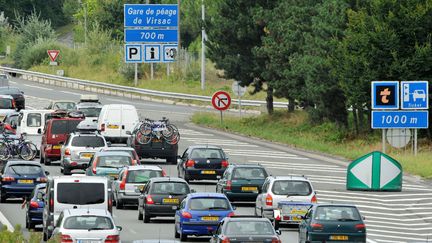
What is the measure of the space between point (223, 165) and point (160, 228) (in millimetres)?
11893

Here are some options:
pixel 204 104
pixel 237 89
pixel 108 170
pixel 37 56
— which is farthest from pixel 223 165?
pixel 37 56

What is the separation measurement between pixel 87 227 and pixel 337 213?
21.9 ft

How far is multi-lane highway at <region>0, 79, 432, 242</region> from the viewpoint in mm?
39125

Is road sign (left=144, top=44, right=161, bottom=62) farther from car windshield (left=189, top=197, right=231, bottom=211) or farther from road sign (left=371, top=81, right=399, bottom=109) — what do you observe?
car windshield (left=189, top=197, right=231, bottom=211)

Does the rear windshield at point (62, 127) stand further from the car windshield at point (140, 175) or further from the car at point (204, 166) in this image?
the car windshield at point (140, 175)

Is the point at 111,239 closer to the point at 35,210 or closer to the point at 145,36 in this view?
the point at 35,210

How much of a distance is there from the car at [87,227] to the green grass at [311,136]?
25.5 m

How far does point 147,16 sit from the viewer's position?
273 ft

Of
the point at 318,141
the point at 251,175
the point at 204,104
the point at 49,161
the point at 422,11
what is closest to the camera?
the point at 251,175

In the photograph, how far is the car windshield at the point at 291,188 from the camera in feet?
130

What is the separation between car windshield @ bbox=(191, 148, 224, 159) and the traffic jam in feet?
0.13

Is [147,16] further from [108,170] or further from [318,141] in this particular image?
[108,170]

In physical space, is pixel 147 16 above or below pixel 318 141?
above

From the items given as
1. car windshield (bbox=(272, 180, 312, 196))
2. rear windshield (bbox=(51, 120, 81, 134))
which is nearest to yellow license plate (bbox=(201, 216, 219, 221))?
car windshield (bbox=(272, 180, 312, 196))
